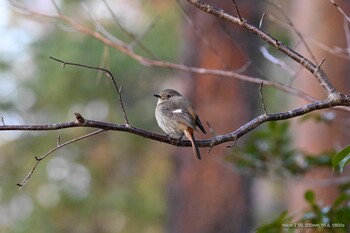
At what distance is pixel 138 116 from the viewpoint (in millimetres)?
11875

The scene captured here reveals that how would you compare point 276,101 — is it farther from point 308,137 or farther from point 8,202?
point 308,137

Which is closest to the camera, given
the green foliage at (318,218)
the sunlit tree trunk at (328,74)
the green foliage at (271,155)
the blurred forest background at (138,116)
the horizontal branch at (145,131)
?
the horizontal branch at (145,131)

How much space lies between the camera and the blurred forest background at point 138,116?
25.7 ft

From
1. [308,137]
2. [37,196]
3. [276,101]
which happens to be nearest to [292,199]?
[308,137]

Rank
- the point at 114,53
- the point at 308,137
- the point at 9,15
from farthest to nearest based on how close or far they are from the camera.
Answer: the point at 9,15
the point at 114,53
the point at 308,137

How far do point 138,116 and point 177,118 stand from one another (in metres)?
8.36

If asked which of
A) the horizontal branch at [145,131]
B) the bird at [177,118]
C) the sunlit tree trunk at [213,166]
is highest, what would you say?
the sunlit tree trunk at [213,166]

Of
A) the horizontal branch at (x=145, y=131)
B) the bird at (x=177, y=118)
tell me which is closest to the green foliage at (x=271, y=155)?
the bird at (x=177, y=118)

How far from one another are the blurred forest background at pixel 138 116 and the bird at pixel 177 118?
3135 mm

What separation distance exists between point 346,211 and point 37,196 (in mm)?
8421

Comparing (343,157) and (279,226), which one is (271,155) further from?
(343,157)

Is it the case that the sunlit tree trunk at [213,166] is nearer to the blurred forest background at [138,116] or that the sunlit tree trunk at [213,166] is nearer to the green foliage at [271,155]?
the blurred forest background at [138,116]

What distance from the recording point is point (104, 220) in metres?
11.7

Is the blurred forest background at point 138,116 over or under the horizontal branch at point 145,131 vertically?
over
